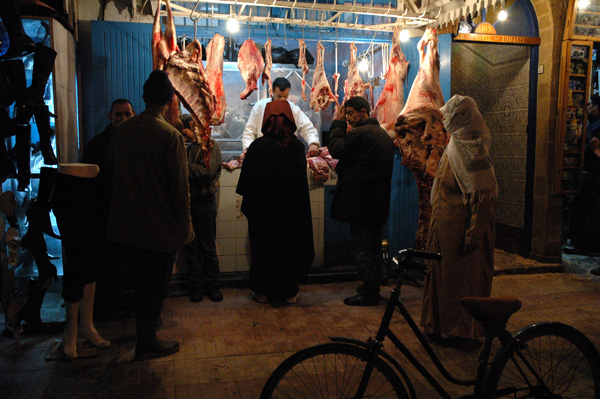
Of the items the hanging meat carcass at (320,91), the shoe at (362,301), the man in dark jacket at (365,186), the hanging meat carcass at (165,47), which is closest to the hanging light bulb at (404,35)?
the hanging meat carcass at (320,91)

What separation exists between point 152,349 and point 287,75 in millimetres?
5349

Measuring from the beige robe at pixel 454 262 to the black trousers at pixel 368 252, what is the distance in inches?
43.9

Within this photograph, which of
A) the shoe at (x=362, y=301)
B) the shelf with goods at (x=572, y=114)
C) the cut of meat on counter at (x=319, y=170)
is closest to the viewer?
the shoe at (x=362, y=301)

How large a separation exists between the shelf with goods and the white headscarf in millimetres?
3427

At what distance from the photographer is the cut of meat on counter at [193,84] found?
523 centimetres

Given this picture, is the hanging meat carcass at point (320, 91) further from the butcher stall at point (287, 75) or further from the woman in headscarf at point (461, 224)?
the woman in headscarf at point (461, 224)

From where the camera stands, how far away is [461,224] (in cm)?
428

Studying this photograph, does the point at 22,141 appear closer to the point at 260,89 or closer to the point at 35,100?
the point at 35,100

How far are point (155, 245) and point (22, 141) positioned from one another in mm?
1530

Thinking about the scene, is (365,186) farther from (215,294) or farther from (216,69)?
(216,69)

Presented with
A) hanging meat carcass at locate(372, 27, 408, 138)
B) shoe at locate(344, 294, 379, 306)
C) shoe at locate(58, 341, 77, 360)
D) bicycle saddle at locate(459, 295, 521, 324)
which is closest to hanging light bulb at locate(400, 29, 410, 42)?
hanging meat carcass at locate(372, 27, 408, 138)

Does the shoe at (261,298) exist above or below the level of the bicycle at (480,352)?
below

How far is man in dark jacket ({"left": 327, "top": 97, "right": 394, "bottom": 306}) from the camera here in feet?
17.7

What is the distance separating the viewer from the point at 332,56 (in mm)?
8930
